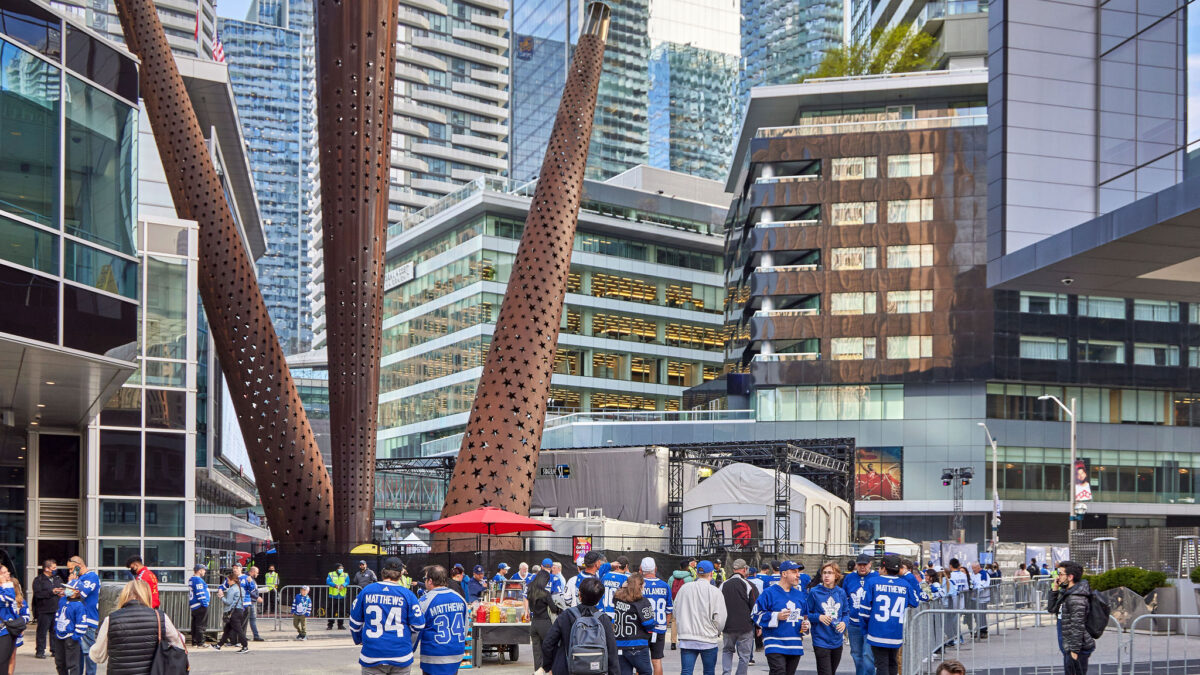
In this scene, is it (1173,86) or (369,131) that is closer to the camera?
(1173,86)

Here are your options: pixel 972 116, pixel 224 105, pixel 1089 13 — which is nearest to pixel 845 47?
pixel 972 116

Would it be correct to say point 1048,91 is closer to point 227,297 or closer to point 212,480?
point 227,297

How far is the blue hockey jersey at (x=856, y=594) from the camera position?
1599cm

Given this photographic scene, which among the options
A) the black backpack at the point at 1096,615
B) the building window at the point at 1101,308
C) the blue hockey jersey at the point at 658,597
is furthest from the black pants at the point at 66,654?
the building window at the point at 1101,308

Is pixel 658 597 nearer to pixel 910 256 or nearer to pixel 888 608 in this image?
pixel 888 608

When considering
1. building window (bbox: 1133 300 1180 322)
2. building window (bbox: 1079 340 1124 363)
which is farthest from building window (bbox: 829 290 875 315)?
building window (bbox: 1133 300 1180 322)

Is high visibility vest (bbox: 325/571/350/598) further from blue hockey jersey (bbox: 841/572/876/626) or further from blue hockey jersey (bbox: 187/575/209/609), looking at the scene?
blue hockey jersey (bbox: 841/572/876/626)

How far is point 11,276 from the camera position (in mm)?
20719

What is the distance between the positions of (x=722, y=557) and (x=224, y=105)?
46.4 metres

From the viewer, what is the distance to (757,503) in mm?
46094

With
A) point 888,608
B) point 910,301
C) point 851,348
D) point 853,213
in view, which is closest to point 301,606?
point 888,608

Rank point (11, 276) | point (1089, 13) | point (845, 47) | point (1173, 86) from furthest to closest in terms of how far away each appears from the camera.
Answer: point (845, 47) < point (11, 276) < point (1089, 13) < point (1173, 86)

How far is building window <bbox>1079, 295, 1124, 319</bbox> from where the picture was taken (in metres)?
85.4

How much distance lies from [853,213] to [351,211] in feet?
179
